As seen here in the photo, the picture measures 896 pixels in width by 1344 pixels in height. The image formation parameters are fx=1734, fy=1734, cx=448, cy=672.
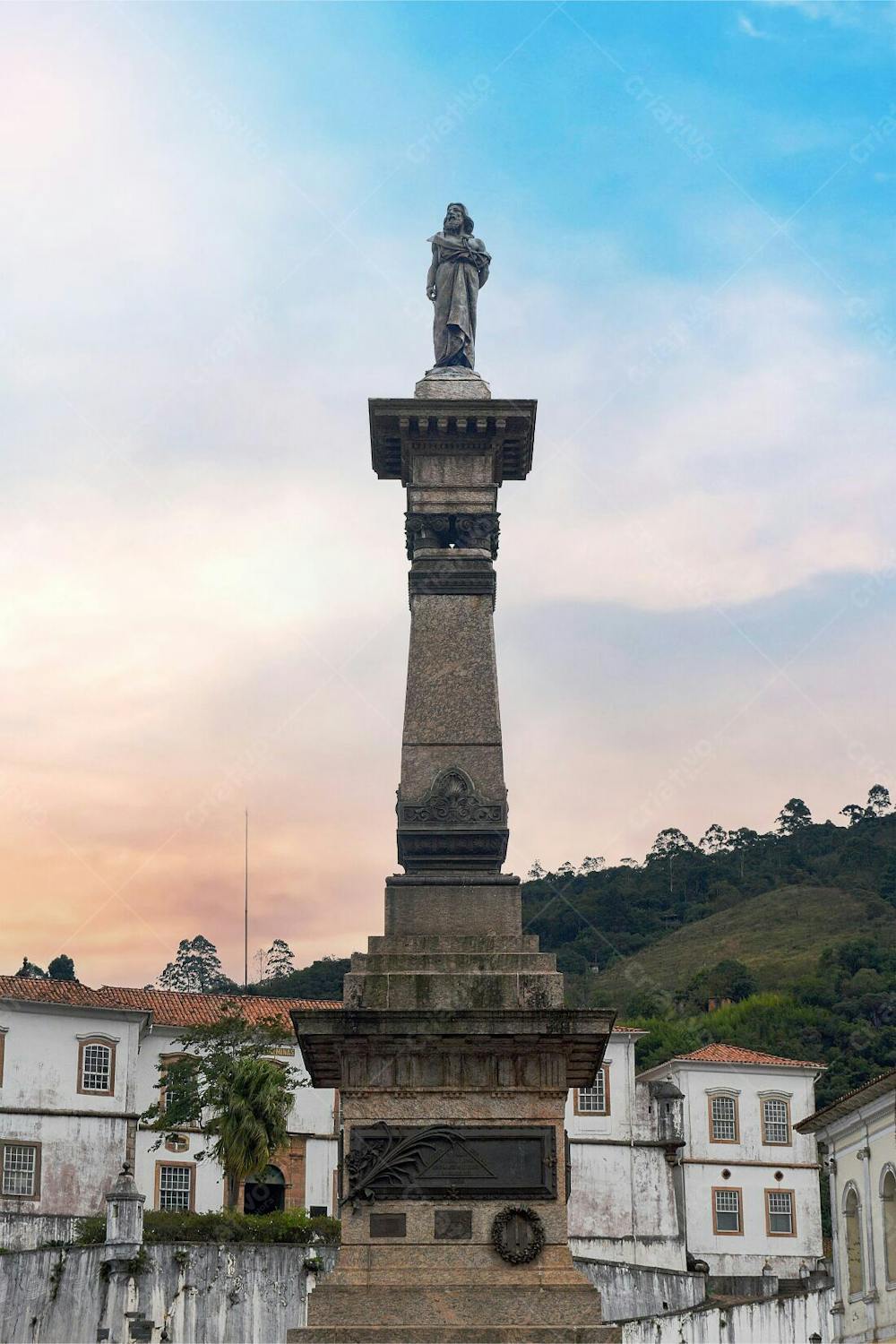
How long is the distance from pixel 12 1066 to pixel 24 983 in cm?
253

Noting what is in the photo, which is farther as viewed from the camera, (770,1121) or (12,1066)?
(770,1121)

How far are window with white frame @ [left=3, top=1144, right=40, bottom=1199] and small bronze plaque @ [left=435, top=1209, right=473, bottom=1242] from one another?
34116mm

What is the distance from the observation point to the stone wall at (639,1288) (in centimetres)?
4134

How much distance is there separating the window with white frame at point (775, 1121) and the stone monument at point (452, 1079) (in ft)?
127

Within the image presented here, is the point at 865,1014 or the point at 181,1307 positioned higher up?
the point at 865,1014

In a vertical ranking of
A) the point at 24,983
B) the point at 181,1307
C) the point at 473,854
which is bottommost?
the point at 181,1307

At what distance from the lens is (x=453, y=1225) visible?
47.2ft

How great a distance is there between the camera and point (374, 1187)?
14.5m

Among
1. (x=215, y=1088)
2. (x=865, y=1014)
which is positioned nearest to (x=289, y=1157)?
(x=215, y=1088)

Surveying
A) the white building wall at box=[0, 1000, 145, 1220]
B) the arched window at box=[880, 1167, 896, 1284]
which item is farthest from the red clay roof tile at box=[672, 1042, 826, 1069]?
the arched window at box=[880, 1167, 896, 1284]

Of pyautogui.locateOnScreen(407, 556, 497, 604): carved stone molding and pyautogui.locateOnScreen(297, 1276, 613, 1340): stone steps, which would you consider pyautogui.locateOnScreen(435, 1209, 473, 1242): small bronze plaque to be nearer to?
pyautogui.locateOnScreen(297, 1276, 613, 1340): stone steps

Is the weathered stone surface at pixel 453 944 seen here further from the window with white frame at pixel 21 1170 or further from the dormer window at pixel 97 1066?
the dormer window at pixel 97 1066

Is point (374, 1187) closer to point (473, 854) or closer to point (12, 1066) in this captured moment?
point (473, 854)

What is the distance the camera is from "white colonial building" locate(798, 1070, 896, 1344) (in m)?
33.2
